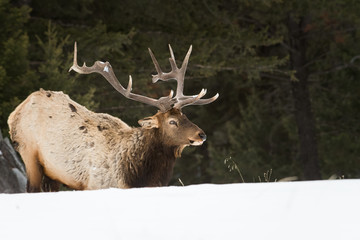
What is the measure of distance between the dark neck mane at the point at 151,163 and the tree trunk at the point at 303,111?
1028cm

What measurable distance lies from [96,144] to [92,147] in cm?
5

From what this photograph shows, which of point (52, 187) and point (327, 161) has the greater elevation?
point (52, 187)

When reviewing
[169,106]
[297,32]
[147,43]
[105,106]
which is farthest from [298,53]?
[169,106]

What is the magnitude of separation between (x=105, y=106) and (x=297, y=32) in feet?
19.7

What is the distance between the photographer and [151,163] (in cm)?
620

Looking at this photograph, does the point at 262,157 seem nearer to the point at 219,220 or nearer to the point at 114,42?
the point at 114,42

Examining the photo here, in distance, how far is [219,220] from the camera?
2688 millimetres

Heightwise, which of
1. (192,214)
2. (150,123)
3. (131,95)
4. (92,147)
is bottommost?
(92,147)

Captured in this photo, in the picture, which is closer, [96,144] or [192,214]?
[192,214]

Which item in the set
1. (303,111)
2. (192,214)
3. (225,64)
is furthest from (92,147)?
(303,111)

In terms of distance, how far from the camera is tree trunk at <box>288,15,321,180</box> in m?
16.2

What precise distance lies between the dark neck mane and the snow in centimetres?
303

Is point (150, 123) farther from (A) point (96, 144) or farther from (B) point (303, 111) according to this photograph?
(B) point (303, 111)

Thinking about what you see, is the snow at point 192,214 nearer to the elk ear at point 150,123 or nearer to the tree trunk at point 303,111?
the elk ear at point 150,123
